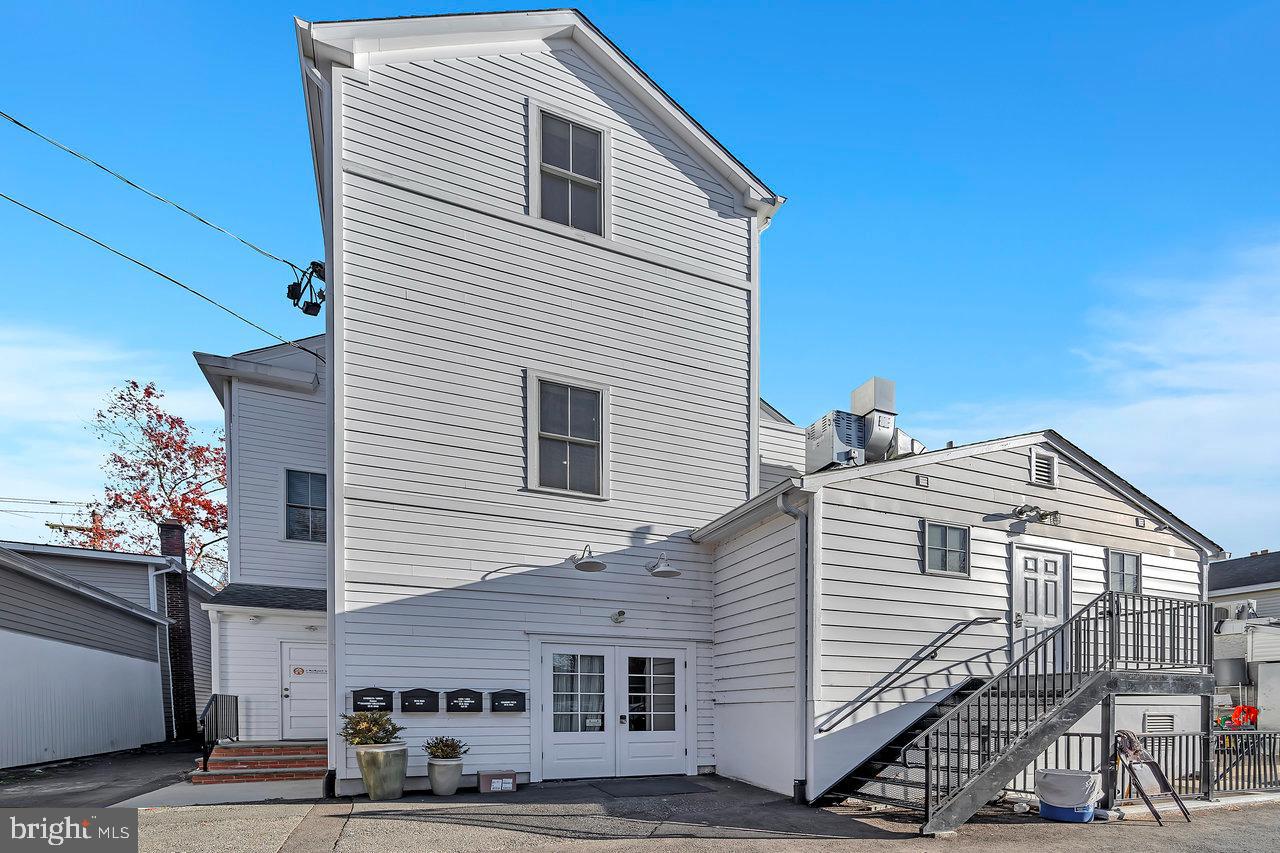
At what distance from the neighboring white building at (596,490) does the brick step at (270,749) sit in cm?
81

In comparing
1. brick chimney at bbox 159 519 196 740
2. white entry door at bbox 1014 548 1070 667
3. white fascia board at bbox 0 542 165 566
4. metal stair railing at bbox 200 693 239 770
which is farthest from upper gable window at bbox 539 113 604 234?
brick chimney at bbox 159 519 196 740

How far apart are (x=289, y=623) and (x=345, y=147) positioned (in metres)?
7.57

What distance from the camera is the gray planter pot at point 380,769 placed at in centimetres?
887

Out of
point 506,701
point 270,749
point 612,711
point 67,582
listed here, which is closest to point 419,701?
point 506,701

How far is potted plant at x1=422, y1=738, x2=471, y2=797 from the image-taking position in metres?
9.19

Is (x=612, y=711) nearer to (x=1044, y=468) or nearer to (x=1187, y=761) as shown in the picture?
(x=1044, y=468)

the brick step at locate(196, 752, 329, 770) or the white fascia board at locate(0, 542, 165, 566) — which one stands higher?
the white fascia board at locate(0, 542, 165, 566)

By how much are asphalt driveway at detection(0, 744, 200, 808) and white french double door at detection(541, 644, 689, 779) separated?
5.11 meters

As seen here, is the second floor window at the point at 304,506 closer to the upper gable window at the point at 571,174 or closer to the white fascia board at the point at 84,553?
the upper gable window at the point at 571,174

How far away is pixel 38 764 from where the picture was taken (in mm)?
15039

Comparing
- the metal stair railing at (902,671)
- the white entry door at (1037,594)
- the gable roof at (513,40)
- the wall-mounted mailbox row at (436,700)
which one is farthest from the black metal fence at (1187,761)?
the gable roof at (513,40)

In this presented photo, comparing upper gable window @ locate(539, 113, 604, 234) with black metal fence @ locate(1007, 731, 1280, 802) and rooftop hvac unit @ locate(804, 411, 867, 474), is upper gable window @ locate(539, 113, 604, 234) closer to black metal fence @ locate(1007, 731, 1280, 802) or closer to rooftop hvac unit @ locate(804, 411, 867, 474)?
rooftop hvac unit @ locate(804, 411, 867, 474)

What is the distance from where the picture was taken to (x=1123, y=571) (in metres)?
11.4

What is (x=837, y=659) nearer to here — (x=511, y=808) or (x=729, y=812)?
(x=729, y=812)
